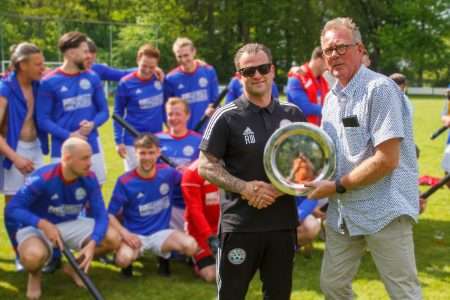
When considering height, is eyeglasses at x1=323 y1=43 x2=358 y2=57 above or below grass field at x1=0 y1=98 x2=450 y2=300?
above

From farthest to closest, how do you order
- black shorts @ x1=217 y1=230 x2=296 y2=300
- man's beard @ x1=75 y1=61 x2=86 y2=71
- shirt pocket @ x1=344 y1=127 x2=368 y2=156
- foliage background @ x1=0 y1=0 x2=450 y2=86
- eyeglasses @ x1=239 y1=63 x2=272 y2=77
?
foliage background @ x1=0 y1=0 x2=450 y2=86 < man's beard @ x1=75 y1=61 x2=86 y2=71 < black shorts @ x1=217 y1=230 x2=296 y2=300 < eyeglasses @ x1=239 y1=63 x2=272 y2=77 < shirt pocket @ x1=344 y1=127 x2=368 y2=156

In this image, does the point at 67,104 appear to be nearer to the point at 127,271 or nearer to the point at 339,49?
the point at 127,271

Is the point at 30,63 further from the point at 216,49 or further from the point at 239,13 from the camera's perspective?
the point at 239,13

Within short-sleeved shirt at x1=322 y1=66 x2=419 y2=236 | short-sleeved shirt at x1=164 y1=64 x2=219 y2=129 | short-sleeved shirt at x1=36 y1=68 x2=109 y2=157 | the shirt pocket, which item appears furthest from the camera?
short-sleeved shirt at x1=164 y1=64 x2=219 y2=129

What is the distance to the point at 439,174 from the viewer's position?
10.3 metres

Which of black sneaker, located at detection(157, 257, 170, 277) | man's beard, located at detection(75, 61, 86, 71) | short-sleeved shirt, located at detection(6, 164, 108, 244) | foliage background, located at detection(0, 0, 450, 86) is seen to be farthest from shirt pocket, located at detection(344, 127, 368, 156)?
foliage background, located at detection(0, 0, 450, 86)

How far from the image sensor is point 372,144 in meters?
2.98

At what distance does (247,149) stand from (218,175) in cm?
21

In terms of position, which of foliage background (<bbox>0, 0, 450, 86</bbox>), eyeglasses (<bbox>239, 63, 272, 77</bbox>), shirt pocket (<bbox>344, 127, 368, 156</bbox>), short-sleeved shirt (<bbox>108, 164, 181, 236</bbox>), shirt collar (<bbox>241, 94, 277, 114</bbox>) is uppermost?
foliage background (<bbox>0, 0, 450, 86</bbox>)

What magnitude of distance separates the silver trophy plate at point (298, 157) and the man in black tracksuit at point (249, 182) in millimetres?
106

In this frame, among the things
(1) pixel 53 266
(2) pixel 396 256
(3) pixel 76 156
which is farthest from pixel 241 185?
(1) pixel 53 266

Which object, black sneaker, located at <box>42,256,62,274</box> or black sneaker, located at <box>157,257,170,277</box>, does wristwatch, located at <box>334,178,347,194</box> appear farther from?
black sneaker, located at <box>42,256,62,274</box>

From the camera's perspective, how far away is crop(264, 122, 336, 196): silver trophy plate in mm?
2955

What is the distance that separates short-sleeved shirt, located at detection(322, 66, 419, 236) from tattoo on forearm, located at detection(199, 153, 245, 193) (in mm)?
561
